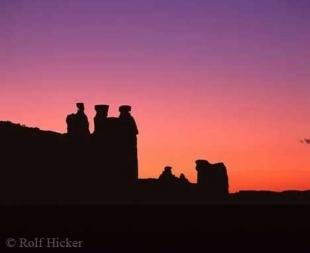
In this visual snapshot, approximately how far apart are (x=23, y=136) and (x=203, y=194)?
21.9m

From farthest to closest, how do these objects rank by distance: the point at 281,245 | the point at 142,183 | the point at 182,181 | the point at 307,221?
the point at 182,181
the point at 142,183
the point at 307,221
the point at 281,245

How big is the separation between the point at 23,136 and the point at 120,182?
361 inches

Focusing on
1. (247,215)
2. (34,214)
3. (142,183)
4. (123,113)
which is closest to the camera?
(34,214)

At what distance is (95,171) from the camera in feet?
171

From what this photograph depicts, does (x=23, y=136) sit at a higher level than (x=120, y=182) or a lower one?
higher

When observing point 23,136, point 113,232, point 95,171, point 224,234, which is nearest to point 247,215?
point 224,234

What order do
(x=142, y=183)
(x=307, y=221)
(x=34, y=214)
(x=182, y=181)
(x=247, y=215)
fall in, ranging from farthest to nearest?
(x=182, y=181), (x=142, y=183), (x=247, y=215), (x=307, y=221), (x=34, y=214)

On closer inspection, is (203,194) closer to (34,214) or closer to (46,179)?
(46,179)

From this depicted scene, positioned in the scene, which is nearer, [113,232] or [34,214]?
[113,232]

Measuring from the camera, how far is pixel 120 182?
2037 inches

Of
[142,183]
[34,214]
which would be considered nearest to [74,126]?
[142,183]

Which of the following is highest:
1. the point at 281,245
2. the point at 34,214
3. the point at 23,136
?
the point at 23,136

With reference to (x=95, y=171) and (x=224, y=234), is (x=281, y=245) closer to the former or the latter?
(x=224, y=234)

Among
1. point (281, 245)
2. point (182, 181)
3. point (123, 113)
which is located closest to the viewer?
point (281, 245)
